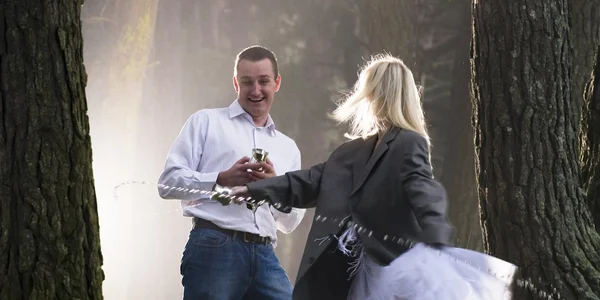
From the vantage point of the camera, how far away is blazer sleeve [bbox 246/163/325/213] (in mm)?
3848

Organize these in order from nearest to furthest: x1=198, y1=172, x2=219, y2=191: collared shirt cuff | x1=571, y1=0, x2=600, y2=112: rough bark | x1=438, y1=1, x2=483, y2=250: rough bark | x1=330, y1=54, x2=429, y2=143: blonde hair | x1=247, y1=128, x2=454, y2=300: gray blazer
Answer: x1=247, y1=128, x2=454, y2=300: gray blazer
x1=330, y1=54, x2=429, y2=143: blonde hair
x1=198, y1=172, x2=219, y2=191: collared shirt cuff
x1=571, y1=0, x2=600, y2=112: rough bark
x1=438, y1=1, x2=483, y2=250: rough bark

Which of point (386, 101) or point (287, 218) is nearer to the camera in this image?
point (386, 101)

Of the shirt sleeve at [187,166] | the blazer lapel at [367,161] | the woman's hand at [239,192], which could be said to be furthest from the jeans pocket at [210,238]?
the blazer lapel at [367,161]

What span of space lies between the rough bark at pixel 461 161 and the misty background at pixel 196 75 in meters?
0.08

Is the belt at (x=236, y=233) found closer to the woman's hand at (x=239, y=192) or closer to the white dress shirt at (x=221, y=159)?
the white dress shirt at (x=221, y=159)

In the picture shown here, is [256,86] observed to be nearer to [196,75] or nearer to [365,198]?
[365,198]

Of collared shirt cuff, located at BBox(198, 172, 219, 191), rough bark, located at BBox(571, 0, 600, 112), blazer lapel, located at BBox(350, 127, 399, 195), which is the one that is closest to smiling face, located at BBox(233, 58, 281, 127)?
collared shirt cuff, located at BBox(198, 172, 219, 191)

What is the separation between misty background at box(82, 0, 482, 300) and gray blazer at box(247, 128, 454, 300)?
6493 mm

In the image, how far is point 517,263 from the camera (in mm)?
4805

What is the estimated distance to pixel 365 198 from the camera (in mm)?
3672

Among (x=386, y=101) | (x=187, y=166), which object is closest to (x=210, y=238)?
(x=187, y=166)

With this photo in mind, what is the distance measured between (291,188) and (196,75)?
11034mm

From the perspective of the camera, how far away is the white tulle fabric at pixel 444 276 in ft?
10.8

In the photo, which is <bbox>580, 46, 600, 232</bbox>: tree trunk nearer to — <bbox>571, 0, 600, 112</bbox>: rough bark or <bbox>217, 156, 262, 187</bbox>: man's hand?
<bbox>571, 0, 600, 112</bbox>: rough bark
